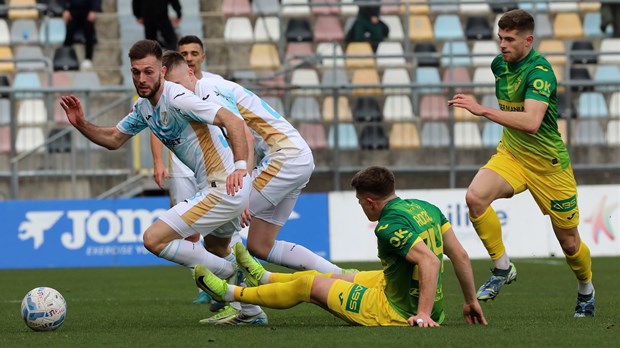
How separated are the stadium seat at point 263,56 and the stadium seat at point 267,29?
6.5 inches

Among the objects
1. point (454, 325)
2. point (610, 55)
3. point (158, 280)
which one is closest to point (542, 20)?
point (610, 55)

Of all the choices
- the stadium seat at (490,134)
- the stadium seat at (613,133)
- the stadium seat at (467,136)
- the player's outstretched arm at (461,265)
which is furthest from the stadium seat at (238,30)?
the player's outstretched arm at (461,265)

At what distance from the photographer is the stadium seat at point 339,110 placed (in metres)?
19.5

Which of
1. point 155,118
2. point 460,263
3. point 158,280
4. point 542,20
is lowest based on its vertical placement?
point 158,280

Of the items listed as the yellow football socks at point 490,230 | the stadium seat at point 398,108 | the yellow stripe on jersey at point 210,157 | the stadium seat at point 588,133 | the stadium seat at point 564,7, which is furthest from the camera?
the stadium seat at point 564,7

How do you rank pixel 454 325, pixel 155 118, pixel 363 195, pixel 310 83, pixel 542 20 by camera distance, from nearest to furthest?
1. pixel 363 195
2. pixel 454 325
3. pixel 155 118
4. pixel 310 83
5. pixel 542 20

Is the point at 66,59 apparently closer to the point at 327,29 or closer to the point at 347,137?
the point at 327,29

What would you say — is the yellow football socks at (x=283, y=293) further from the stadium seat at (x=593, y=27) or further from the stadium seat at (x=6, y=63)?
the stadium seat at (x=593, y=27)

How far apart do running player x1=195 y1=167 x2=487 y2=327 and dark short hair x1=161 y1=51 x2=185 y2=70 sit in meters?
2.01

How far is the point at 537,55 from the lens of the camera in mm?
8977

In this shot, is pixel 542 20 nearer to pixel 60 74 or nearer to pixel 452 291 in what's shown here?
pixel 60 74

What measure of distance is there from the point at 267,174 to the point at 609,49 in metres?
14.6

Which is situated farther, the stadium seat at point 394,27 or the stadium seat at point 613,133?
the stadium seat at point 394,27

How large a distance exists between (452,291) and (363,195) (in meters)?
4.88
